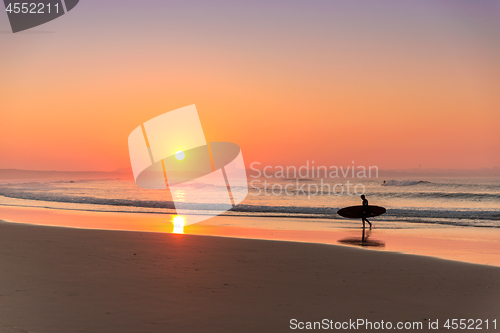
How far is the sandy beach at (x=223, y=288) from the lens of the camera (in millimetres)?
5723

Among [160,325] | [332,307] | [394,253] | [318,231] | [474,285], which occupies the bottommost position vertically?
[318,231]

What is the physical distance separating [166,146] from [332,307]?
57.1 feet

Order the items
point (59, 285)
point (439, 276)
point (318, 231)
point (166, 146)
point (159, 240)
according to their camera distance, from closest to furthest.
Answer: point (59, 285) → point (439, 276) → point (159, 240) → point (318, 231) → point (166, 146)

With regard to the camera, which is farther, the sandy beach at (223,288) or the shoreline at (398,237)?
the shoreline at (398,237)

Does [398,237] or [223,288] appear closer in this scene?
[223,288]

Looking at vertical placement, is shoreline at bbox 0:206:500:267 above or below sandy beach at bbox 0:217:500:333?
below

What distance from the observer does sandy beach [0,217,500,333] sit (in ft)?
18.8

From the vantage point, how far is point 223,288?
24.4 ft

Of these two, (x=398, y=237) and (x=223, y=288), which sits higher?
(x=223, y=288)

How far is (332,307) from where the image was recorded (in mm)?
6434

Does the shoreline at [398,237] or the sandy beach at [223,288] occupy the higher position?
the sandy beach at [223,288]

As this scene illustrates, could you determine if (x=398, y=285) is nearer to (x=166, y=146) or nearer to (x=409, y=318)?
(x=409, y=318)

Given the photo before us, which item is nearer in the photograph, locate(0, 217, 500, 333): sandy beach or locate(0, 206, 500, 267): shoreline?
locate(0, 217, 500, 333): sandy beach

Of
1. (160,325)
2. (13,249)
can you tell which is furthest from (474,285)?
(13,249)
